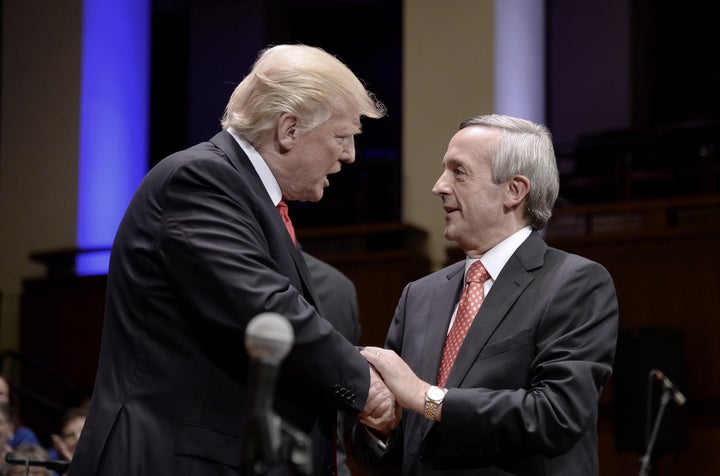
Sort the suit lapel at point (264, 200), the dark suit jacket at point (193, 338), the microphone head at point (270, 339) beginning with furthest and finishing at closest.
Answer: the suit lapel at point (264, 200) < the dark suit jacket at point (193, 338) < the microphone head at point (270, 339)

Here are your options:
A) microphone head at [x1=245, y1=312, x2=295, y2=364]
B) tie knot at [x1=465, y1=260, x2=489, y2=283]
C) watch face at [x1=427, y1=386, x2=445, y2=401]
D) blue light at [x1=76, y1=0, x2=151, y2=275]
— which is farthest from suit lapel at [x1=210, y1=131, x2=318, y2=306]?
blue light at [x1=76, y1=0, x2=151, y2=275]

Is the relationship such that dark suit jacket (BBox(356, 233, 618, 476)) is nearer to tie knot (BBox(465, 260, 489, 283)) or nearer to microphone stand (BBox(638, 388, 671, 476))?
tie knot (BBox(465, 260, 489, 283))

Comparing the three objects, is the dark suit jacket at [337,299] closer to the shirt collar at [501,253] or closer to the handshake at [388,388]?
the shirt collar at [501,253]

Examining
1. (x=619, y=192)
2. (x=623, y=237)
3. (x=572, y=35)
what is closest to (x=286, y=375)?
(x=623, y=237)

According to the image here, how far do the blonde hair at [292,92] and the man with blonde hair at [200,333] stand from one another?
119 mm

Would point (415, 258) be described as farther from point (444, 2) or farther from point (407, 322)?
point (407, 322)

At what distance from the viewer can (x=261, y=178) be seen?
2.53 meters

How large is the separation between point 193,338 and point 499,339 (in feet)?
2.50

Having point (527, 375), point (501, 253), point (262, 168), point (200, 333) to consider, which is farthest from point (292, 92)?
point (527, 375)

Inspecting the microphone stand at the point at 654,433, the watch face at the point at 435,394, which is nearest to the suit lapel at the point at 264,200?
the watch face at the point at 435,394

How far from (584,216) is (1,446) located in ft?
16.3

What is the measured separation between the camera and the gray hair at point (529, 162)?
2.83m

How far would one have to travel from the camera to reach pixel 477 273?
9.25 ft

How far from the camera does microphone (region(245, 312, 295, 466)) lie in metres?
1.42
